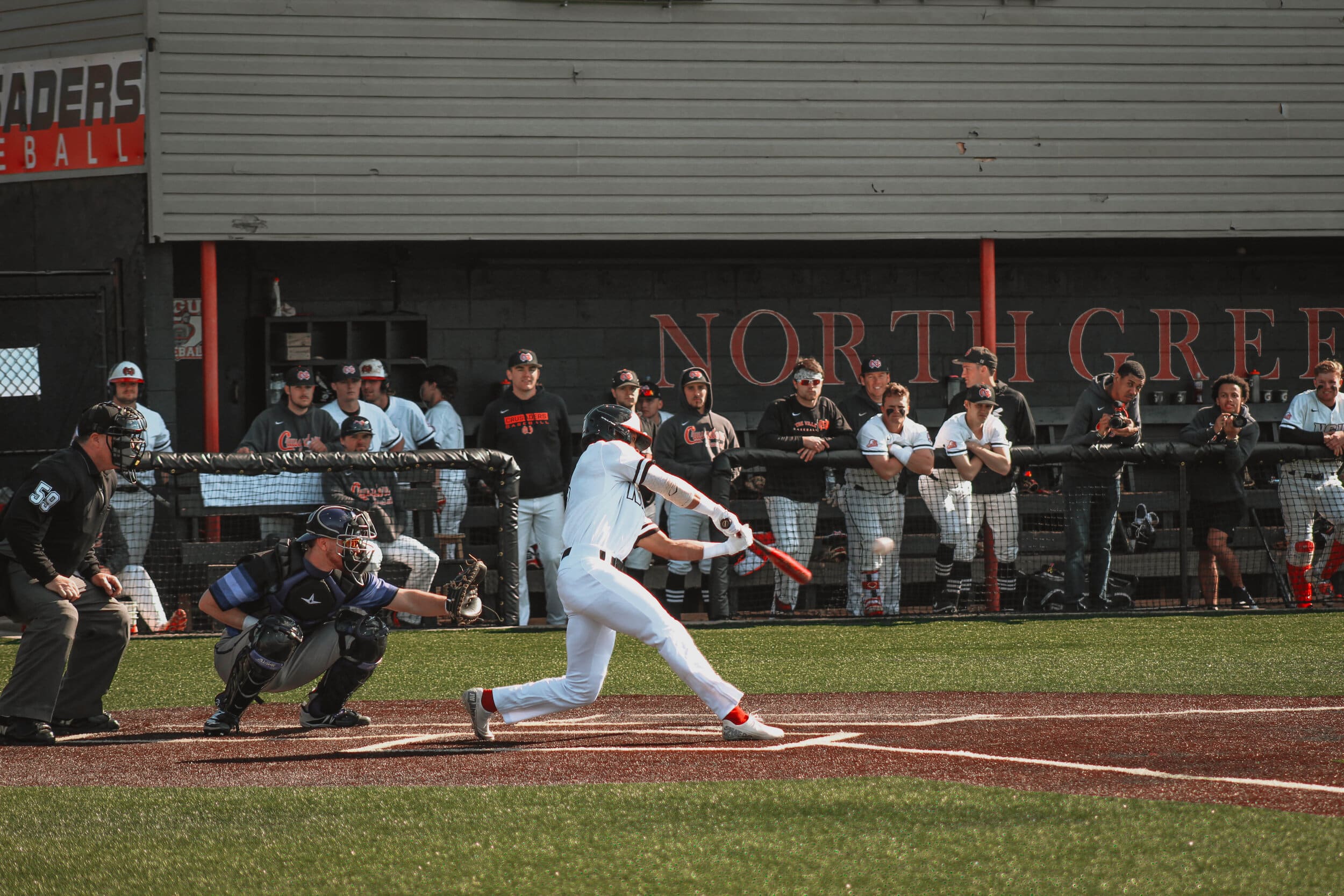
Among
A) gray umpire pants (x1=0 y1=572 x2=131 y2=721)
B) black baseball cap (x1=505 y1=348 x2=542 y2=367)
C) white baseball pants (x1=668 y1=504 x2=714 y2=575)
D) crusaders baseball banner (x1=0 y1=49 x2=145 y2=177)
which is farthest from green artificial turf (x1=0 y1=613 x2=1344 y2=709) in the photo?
crusaders baseball banner (x1=0 y1=49 x2=145 y2=177)

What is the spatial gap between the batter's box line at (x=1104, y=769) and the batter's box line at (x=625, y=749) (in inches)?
5.4

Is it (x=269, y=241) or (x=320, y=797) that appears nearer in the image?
(x=320, y=797)

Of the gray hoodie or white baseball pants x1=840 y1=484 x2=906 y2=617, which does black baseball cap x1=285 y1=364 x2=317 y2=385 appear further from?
the gray hoodie

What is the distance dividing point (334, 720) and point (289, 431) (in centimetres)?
461

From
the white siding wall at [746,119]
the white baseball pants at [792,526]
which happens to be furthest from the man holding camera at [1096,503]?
the white siding wall at [746,119]

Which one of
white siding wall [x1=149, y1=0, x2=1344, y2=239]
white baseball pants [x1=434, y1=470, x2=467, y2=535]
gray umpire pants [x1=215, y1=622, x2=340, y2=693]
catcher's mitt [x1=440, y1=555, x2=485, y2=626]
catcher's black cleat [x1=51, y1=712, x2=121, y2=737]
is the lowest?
catcher's black cleat [x1=51, y1=712, x2=121, y2=737]

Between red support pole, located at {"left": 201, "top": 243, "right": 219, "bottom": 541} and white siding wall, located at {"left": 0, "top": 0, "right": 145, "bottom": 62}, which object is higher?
white siding wall, located at {"left": 0, "top": 0, "right": 145, "bottom": 62}

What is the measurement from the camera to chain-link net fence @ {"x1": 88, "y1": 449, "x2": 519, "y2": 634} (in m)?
10.8

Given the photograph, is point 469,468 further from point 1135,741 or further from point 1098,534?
point 1135,741

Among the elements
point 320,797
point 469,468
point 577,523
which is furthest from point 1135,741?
point 469,468

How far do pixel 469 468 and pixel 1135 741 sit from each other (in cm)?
609

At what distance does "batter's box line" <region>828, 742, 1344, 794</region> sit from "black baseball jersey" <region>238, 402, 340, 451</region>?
20.8ft

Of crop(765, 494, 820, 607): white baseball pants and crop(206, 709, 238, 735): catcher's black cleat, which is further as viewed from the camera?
crop(765, 494, 820, 607): white baseball pants

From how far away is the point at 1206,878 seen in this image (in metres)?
4.20
